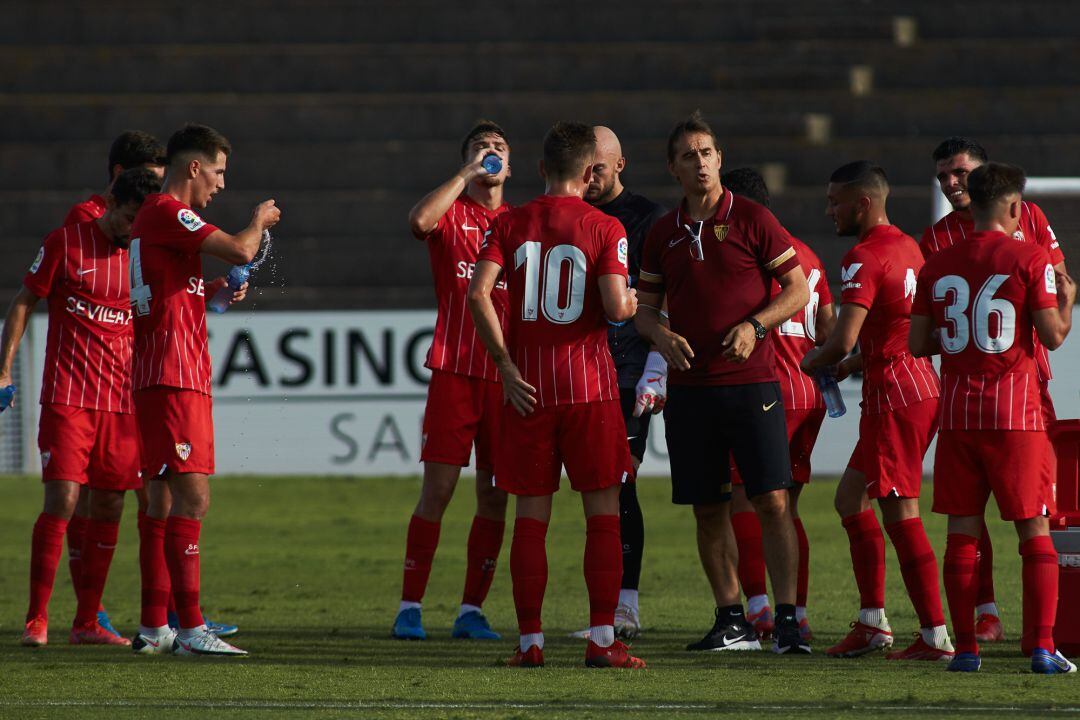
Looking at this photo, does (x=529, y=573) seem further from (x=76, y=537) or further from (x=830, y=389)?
(x=76, y=537)

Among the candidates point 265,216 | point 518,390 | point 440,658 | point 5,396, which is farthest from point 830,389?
point 5,396

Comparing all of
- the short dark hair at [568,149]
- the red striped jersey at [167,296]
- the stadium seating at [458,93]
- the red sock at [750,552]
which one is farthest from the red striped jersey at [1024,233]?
the stadium seating at [458,93]

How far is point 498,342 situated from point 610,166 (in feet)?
5.19

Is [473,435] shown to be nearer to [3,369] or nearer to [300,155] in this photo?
[3,369]

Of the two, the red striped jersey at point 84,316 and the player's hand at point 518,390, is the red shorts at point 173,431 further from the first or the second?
the player's hand at point 518,390

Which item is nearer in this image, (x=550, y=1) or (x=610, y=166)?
(x=610, y=166)

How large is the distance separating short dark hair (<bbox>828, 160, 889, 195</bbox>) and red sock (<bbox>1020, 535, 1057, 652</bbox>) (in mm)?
1575

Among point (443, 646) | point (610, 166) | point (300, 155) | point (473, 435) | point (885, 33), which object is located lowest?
point (443, 646)

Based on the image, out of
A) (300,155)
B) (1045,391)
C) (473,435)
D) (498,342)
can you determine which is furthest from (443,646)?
(300,155)

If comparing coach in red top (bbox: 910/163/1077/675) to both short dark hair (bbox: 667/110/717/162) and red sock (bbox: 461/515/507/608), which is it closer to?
short dark hair (bbox: 667/110/717/162)

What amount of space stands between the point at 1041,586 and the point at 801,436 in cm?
156

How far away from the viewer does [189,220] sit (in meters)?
6.22

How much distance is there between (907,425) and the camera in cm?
620

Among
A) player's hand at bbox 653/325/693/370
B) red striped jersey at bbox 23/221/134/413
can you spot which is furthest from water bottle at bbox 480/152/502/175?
red striped jersey at bbox 23/221/134/413
